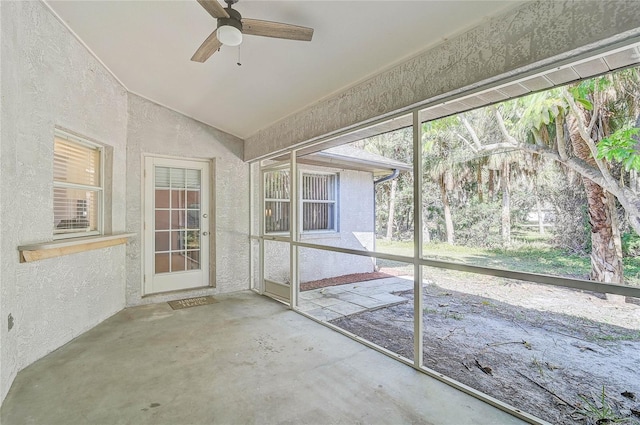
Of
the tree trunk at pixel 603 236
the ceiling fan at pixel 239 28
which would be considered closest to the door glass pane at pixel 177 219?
the ceiling fan at pixel 239 28

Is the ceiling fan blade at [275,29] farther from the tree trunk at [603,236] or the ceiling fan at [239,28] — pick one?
the tree trunk at [603,236]

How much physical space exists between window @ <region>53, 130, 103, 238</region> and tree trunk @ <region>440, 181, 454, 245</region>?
6.55 meters

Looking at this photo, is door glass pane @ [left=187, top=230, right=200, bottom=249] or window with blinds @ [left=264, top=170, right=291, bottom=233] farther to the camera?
window with blinds @ [left=264, top=170, right=291, bottom=233]

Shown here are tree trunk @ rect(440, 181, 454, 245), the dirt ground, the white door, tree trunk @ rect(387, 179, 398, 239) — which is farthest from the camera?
tree trunk @ rect(387, 179, 398, 239)

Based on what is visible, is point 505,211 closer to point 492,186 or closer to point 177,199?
point 492,186

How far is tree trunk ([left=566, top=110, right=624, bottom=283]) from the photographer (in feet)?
11.6

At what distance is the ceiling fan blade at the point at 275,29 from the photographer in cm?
193

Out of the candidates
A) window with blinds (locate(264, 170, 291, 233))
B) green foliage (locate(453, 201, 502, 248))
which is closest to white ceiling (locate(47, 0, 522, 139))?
window with blinds (locate(264, 170, 291, 233))

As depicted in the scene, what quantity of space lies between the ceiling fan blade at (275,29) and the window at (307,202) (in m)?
3.36

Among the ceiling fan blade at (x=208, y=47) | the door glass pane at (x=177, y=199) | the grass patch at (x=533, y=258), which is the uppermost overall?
the ceiling fan blade at (x=208, y=47)

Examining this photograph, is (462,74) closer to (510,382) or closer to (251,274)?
(510,382)

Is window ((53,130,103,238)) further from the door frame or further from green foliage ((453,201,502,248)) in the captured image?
green foliage ((453,201,502,248))

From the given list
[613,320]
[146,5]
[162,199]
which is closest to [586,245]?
[613,320]

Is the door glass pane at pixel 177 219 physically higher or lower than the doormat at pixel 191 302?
higher
